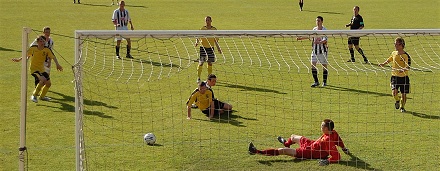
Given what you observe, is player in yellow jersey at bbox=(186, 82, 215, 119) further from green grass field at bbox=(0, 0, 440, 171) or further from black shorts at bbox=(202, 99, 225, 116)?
green grass field at bbox=(0, 0, 440, 171)

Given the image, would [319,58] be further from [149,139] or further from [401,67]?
[149,139]

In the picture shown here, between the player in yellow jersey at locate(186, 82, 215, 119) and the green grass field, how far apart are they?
22 centimetres

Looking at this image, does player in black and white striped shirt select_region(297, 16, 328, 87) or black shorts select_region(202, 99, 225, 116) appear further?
player in black and white striped shirt select_region(297, 16, 328, 87)

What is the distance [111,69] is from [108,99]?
2942mm

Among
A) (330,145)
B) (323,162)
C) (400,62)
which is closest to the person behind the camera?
(323,162)

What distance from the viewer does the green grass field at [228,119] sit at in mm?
11125

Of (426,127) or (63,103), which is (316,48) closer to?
(426,127)

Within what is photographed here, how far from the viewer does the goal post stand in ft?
35.4

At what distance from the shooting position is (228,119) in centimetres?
1370

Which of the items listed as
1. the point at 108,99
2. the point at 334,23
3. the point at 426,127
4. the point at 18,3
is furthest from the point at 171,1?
the point at 426,127

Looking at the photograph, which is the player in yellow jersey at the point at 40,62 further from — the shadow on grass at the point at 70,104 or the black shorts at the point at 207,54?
the black shorts at the point at 207,54

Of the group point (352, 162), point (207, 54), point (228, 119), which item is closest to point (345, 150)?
point (352, 162)

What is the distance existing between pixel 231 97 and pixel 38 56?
4.60m

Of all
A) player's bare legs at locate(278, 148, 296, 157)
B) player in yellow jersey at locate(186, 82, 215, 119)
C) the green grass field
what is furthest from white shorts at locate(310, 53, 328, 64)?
player's bare legs at locate(278, 148, 296, 157)
